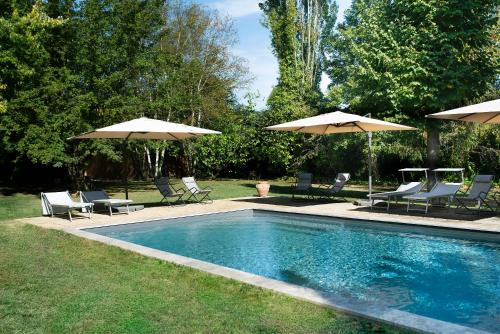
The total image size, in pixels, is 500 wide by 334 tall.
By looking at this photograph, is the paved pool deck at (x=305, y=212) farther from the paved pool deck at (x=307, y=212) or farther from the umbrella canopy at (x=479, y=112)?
the umbrella canopy at (x=479, y=112)

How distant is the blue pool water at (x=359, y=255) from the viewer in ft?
17.8

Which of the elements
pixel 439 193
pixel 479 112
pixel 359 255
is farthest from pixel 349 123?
pixel 359 255

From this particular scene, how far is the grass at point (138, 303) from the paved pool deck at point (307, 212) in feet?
13.4

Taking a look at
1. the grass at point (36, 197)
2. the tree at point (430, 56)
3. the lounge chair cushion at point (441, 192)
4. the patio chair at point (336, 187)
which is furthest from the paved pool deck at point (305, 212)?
the tree at point (430, 56)

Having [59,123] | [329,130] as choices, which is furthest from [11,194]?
[329,130]

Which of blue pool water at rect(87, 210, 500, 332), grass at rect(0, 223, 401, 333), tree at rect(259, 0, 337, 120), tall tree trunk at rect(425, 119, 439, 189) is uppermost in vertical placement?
tree at rect(259, 0, 337, 120)

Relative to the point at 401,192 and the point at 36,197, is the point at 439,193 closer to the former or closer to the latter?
the point at 401,192

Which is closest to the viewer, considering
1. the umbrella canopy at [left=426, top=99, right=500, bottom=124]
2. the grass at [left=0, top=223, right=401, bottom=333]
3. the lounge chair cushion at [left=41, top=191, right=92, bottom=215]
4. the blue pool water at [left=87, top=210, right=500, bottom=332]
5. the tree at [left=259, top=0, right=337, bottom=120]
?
the grass at [left=0, top=223, right=401, bottom=333]

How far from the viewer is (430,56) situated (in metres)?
13.3

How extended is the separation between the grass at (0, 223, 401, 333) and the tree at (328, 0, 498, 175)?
9810 mm

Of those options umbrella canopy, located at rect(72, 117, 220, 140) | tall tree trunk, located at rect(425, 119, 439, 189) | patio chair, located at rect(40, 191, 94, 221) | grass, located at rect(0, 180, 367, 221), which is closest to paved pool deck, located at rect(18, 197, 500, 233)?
patio chair, located at rect(40, 191, 94, 221)

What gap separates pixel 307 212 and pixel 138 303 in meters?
7.26

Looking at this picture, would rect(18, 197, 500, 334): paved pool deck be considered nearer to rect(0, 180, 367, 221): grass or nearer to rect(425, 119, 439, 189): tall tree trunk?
rect(0, 180, 367, 221): grass

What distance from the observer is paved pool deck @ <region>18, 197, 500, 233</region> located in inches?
372
